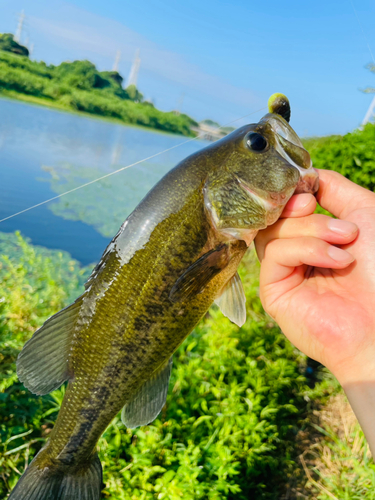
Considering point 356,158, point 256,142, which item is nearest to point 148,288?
point 256,142

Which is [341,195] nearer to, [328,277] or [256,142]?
[328,277]

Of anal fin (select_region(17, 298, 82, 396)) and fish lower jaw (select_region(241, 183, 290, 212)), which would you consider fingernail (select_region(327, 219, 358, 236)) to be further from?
anal fin (select_region(17, 298, 82, 396))

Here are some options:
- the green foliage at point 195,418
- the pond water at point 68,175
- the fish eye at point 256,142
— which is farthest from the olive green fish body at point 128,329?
the pond water at point 68,175

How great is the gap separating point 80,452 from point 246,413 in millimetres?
1730

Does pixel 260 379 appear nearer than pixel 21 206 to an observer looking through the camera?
Yes

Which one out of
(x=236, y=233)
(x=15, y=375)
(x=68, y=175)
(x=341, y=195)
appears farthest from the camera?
(x=68, y=175)

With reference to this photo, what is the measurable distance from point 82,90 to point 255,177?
41.2 ft

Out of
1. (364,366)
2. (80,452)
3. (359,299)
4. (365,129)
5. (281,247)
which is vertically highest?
(365,129)

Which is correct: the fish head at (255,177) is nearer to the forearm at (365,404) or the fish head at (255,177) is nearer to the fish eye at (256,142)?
the fish eye at (256,142)

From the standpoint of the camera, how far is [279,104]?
157 cm

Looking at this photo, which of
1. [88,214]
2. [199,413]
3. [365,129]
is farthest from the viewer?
[88,214]

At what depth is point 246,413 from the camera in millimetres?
2838

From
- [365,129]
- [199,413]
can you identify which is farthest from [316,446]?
[365,129]

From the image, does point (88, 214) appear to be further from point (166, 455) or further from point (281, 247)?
point (281, 247)
